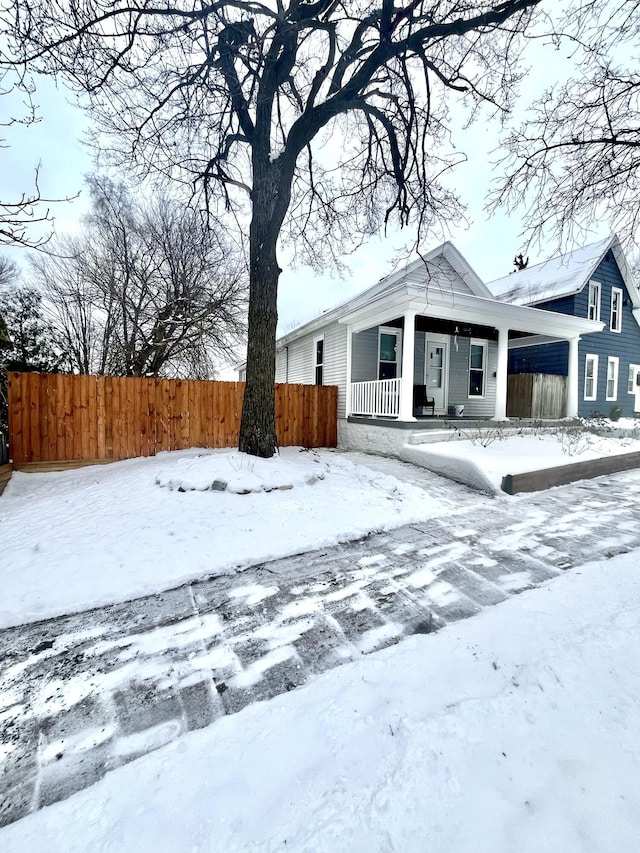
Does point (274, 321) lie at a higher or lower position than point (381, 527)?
higher

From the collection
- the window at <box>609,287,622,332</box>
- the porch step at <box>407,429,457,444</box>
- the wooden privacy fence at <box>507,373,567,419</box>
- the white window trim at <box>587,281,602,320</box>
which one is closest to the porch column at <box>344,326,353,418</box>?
the porch step at <box>407,429,457,444</box>

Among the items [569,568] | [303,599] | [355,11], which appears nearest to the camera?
[303,599]

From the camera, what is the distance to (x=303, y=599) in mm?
2518

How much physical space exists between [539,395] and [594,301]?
210 inches

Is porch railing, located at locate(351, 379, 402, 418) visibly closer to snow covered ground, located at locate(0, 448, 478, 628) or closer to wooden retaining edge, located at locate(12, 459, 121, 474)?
snow covered ground, located at locate(0, 448, 478, 628)

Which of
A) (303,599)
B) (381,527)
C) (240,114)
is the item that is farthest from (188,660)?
(240,114)

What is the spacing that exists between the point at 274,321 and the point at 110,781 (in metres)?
5.42

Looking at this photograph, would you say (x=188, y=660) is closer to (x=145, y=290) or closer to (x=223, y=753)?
(x=223, y=753)

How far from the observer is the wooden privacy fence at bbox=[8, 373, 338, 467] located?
650 cm

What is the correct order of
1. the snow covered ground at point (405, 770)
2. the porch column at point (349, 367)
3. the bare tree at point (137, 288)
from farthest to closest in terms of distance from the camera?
the bare tree at point (137, 288)
the porch column at point (349, 367)
the snow covered ground at point (405, 770)

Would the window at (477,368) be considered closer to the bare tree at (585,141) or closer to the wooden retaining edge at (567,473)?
the wooden retaining edge at (567,473)

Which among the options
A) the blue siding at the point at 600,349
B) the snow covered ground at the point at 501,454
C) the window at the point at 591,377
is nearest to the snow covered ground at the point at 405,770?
the snow covered ground at the point at 501,454

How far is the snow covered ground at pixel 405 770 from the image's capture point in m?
1.09

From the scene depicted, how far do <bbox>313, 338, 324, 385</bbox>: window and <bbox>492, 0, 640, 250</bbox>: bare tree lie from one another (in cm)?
653
